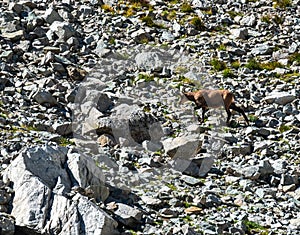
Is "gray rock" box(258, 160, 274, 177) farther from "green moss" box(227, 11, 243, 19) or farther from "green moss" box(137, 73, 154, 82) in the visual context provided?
"green moss" box(227, 11, 243, 19)

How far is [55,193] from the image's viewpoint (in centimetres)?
1241

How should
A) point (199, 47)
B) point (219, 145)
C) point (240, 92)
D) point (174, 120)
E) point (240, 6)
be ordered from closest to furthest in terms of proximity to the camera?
point (219, 145), point (174, 120), point (240, 92), point (199, 47), point (240, 6)

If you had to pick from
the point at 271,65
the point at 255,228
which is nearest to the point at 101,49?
the point at 271,65

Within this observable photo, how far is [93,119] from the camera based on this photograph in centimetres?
1847

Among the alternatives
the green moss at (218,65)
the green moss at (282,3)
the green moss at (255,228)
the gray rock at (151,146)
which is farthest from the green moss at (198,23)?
the green moss at (255,228)

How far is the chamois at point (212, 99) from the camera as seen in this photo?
2022cm

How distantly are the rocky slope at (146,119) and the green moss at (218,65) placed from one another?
2.0 inches

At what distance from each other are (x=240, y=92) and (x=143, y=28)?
21.3ft

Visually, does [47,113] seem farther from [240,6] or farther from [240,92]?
[240,6]

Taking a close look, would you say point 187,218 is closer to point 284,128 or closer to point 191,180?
point 191,180

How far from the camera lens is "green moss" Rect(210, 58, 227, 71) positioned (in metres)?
23.2

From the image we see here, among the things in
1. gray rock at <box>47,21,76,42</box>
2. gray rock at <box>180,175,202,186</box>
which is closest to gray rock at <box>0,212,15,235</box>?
gray rock at <box>180,175,202,186</box>

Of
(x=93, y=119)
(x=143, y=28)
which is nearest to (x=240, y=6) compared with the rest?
(x=143, y=28)

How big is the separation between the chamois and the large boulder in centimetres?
733
